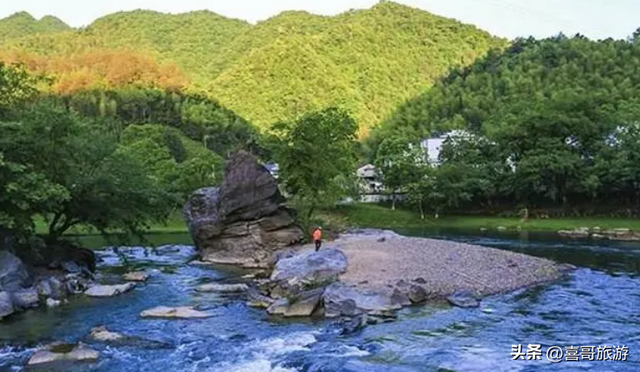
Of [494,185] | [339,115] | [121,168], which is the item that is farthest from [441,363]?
[494,185]

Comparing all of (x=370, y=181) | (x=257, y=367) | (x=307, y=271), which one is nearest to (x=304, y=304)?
(x=307, y=271)

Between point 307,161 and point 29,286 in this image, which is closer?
point 29,286

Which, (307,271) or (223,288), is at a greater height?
(307,271)

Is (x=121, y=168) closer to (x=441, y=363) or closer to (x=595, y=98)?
(x=441, y=363)

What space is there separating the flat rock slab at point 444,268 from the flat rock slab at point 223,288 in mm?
5241

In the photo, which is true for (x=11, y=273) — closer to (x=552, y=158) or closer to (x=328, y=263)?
(x=328, y=263)

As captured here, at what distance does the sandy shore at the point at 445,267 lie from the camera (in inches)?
1182

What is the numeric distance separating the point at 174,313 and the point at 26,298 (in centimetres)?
694

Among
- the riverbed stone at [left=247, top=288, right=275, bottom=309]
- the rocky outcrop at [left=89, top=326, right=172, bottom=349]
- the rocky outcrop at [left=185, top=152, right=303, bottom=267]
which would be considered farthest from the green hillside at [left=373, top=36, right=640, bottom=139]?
the rocky outcrop at [left=89, top=326, right=172, bottom=349]

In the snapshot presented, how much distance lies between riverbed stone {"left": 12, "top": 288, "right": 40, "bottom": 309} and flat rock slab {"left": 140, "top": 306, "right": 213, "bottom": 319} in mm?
5348

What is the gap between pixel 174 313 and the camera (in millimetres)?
25531

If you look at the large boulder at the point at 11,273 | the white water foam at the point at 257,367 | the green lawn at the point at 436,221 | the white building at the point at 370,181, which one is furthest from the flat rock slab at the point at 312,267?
the white building at the point at 370,181

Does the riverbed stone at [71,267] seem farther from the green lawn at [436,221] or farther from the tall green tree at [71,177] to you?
the green lawn at [436,221]

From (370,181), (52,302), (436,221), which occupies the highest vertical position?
(370,181)
